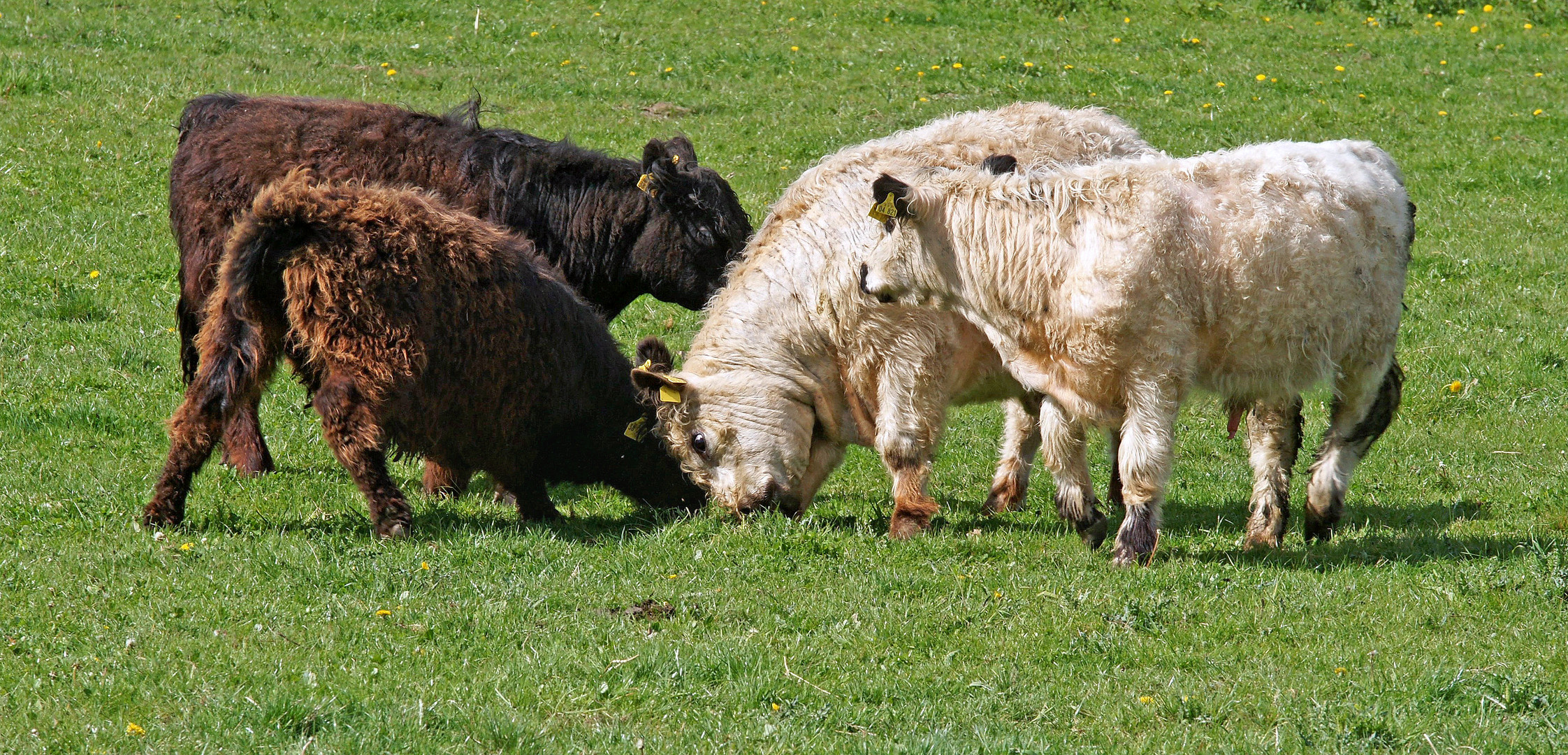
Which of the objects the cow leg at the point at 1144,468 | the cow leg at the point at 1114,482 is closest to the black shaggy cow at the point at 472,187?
the cow leg at the point at 1114,482

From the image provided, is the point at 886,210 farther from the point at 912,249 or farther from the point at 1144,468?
the point at 1144,468

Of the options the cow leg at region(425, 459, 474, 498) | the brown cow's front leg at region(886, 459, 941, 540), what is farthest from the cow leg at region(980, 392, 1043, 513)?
the cow leg at region(425, 459, 474, 498)

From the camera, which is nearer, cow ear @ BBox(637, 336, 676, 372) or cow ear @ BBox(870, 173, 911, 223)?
cow ear @ BBox(870, 173, 911, 223)

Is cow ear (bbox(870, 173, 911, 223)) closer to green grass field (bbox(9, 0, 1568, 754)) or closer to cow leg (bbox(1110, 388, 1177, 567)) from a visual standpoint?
cow leg (bbox(1110, 388, 1177, 567))

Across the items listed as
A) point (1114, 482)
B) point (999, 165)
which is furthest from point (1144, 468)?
point (1114, 482)

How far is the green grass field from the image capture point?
5070mm

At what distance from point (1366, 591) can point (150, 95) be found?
1499cm

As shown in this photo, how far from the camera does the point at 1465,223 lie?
48.7ft

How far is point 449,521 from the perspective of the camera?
7.68m

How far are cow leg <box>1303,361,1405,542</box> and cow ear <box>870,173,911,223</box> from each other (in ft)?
8.20

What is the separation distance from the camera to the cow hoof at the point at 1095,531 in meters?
7.53

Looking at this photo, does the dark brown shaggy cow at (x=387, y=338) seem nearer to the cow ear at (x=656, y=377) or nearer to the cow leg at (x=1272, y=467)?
the cow ear at (x=656, y=377)

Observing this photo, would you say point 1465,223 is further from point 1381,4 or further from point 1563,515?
point 1381,4

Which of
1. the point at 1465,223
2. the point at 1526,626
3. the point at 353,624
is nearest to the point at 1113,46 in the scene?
the point at 1465,223
